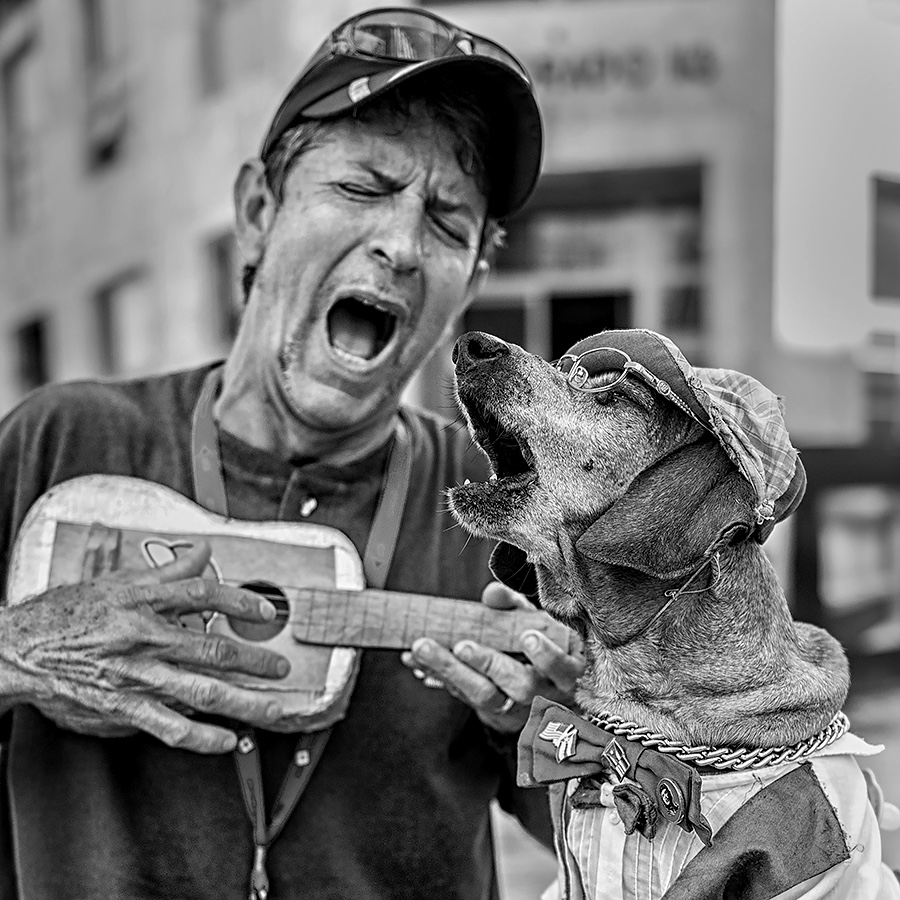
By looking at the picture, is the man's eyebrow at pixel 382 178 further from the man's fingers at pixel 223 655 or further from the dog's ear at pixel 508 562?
the man's fingers at pixel 223 655

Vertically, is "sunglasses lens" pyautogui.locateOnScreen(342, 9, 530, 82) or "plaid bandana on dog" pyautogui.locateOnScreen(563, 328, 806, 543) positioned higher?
"sunglasses lens" pyautogui.locateOnScreen(342, 9, 530, 82)

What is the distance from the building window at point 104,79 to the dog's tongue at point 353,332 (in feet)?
26.3

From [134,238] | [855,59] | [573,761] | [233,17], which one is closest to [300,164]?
[573,761]

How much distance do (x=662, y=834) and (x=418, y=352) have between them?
1011 mm

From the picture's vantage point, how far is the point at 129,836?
191 cm

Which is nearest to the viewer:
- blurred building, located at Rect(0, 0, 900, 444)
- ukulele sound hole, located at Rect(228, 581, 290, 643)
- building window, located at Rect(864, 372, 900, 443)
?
ukulele sound hole, located at Rect(228, 581, 290, 643)

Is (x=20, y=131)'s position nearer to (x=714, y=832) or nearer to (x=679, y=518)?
(x=679, y=518)

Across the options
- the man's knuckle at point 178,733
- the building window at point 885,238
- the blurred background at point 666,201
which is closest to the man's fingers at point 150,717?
the man's knuckle at point 178,733

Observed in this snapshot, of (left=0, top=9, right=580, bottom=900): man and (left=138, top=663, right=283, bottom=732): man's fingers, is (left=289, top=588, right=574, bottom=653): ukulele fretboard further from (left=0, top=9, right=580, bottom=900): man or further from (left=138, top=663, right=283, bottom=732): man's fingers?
(left=138, top=663, right=283, bottom=732): man's fingers

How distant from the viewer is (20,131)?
1075 cm

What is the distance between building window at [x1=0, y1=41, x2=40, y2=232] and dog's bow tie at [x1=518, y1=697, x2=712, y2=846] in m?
10.2

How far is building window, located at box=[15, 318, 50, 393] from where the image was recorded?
10766 millimetres

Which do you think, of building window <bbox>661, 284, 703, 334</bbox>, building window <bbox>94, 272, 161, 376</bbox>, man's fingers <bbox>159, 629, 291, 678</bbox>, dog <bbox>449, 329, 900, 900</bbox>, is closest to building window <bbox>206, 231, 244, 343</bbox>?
building window <bbox>94, 272, 161, 376</bbox>

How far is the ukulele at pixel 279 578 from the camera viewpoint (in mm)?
1851
